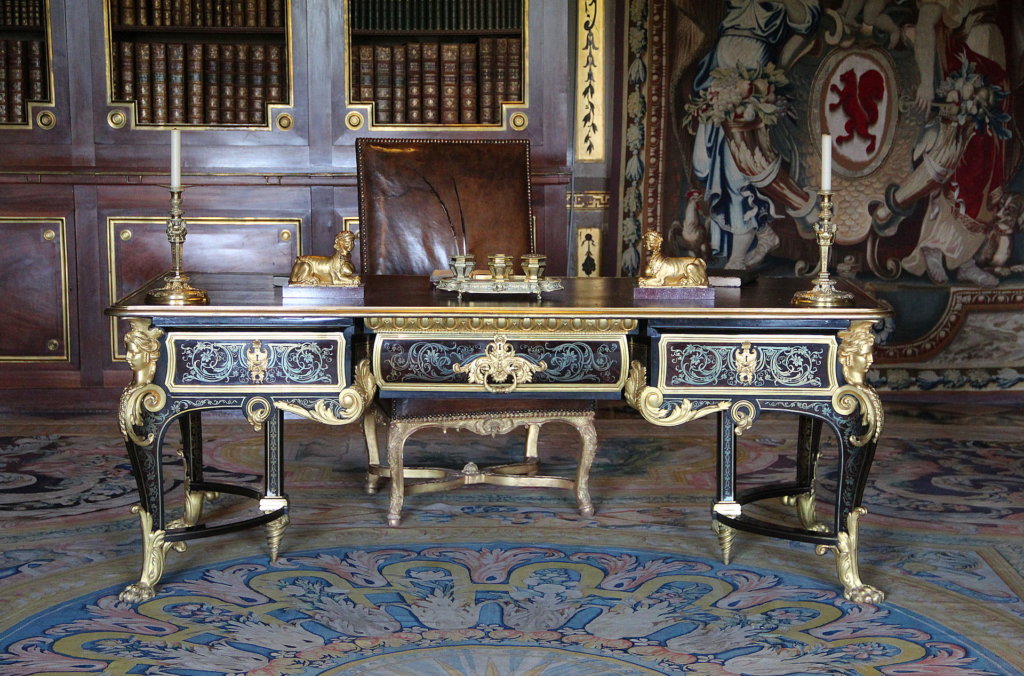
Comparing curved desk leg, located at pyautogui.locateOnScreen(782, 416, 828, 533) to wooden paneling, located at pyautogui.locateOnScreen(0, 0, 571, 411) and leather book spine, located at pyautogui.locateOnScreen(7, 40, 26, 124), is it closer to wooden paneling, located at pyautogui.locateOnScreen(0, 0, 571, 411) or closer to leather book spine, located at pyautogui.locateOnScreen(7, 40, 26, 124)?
wooden paneling, located at pyautogui.locateOnScreen(0, 0, 571, 411)

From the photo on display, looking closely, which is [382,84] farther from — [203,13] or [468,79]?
[203,13]

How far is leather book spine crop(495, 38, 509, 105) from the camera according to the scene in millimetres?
4617

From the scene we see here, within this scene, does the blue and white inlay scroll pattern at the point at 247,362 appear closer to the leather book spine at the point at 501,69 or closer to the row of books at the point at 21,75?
the leather book spine at the point at 501,69

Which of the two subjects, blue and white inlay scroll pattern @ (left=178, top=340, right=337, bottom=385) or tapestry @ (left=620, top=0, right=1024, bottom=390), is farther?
tapestry @ (left=620, top=0, right=1024, bottom=390)

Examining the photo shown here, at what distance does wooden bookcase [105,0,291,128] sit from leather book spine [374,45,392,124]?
351mm

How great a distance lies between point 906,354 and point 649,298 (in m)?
2.96

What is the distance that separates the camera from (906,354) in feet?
17.5

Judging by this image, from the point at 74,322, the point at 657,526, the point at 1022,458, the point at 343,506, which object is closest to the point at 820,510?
the point at 657,526

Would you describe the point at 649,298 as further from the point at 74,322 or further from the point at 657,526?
the point at 74,322

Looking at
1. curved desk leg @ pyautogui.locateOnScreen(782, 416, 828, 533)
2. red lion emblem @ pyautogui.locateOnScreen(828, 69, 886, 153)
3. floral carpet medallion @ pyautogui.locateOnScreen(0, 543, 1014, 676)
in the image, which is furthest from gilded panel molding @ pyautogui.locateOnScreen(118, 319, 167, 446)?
red lion emblem @ pyautogui.locateOnScreen(828, 69, 886, 153)

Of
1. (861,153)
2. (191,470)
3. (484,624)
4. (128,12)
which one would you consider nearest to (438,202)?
(191,470)

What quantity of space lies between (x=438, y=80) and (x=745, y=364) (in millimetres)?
2409

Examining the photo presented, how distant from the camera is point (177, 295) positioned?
2641 mm

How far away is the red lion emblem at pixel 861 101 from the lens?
5367mm
